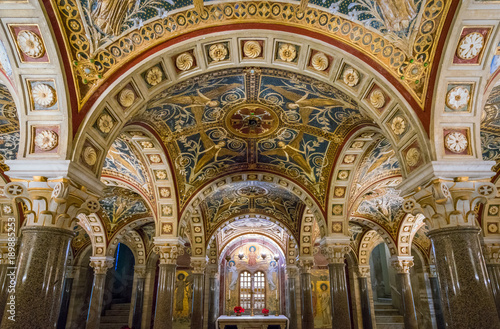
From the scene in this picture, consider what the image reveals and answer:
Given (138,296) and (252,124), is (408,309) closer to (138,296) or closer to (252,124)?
(252,124)

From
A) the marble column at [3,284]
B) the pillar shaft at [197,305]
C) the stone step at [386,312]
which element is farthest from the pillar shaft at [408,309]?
the marble column at [3,284]

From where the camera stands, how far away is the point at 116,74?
18.8ft

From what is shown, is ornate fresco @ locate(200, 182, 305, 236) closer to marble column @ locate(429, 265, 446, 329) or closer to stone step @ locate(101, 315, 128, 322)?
marble column @ locate(429, 265, 446, 329)

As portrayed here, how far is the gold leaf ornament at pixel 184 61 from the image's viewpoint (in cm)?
620

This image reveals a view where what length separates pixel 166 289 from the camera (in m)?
10.3

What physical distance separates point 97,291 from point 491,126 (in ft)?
53.3

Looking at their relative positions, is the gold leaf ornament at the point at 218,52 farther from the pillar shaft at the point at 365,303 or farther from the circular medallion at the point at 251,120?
the pillar shaft at the point at 365,303

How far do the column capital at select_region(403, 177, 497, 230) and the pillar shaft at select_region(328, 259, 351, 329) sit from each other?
5.62 m

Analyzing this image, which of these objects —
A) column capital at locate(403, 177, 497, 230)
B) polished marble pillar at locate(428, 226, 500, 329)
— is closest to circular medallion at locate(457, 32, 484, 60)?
column capital at locate(403, 177, 497, 230)

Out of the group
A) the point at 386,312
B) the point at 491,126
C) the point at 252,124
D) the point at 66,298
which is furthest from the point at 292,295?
the point at 491,126

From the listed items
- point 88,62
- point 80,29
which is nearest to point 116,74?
point 88,62

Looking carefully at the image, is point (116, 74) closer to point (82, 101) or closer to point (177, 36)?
point (82, 101)

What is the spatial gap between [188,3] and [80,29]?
176cm

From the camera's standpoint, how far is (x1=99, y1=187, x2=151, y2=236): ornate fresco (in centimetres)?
1559
